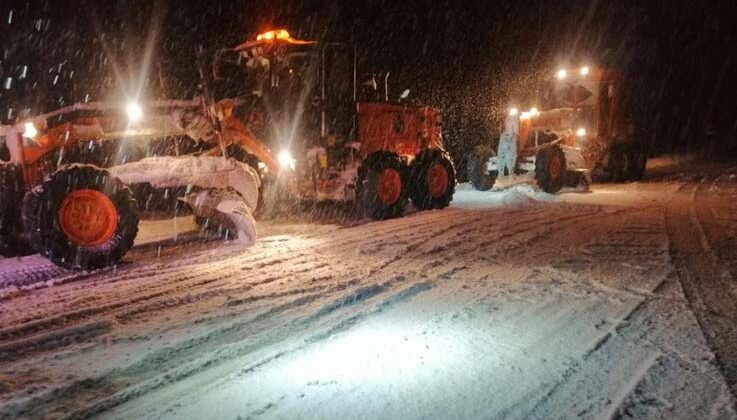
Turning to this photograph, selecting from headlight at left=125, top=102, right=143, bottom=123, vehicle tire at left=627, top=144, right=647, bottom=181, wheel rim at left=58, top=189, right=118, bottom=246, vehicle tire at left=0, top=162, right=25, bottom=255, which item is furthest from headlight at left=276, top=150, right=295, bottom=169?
vehicle tire at left=627, top=144, right=647, bottom=181

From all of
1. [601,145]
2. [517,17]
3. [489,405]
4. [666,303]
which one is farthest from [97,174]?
[517,17]

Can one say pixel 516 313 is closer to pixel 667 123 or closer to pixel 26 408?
pixel 26 408

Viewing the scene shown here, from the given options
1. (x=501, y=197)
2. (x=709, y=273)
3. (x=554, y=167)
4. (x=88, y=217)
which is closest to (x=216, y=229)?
(x=88, y=217)

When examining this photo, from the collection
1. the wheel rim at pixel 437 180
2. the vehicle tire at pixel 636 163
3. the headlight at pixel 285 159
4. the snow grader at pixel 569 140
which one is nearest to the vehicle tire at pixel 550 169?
the snow grader at pixel 569 140

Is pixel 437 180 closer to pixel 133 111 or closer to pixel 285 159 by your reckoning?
pixel 285 159

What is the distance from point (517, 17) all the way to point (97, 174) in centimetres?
2176

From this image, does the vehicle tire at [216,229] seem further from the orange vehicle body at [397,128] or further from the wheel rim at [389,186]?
the orange vehicle body at [397,128]

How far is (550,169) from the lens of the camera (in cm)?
1241

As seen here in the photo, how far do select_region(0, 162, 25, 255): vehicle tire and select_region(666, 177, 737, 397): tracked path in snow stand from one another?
7.04 m

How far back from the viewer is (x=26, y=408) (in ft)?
9.86

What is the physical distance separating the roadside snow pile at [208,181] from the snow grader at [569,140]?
7.50m

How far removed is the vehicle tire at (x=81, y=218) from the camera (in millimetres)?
5559

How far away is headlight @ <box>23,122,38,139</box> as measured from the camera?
619 centimetres

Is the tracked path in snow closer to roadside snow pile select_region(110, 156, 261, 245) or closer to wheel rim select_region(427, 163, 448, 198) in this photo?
wheel rim select_region(427, 163, 448, 198)
